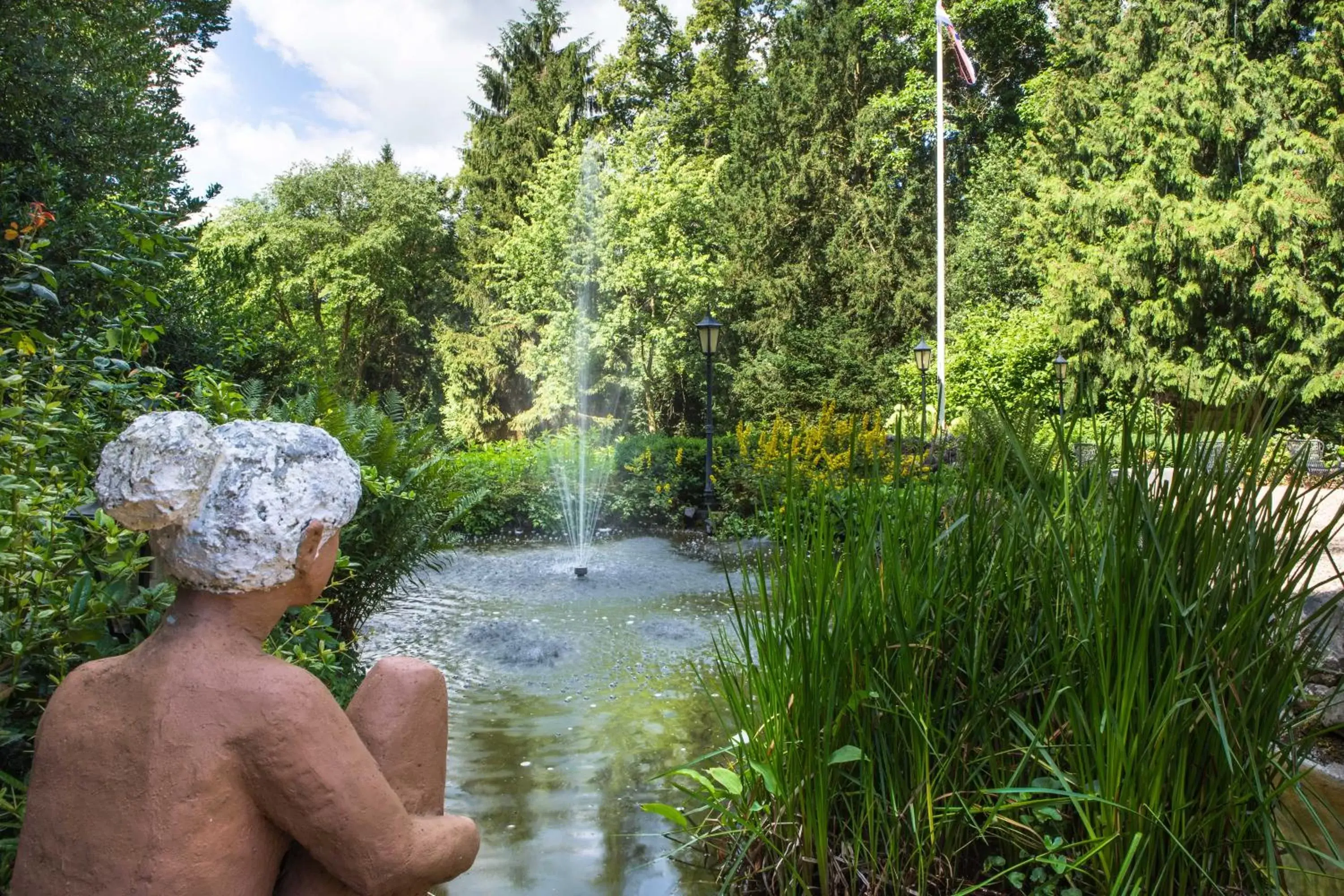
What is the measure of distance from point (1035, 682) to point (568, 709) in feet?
10.1

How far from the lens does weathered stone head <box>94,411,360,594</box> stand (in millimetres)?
1094

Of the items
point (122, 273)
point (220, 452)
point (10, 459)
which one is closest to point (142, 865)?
point (220, 452)

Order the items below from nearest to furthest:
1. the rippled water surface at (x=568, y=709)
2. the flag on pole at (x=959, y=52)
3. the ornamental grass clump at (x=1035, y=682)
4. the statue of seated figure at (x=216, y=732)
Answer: the statue of seated figure at (x=216, y=732) < the ornamental grass clump at (x=1035, y=682) < the rippled water surface at (x=568, y=709) < the flag on pole at (x=959, y=52)

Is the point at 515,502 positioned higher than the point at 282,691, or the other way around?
the point at 282,691

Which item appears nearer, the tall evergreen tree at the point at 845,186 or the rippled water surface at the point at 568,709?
the rippled water surface at the point at 568,709

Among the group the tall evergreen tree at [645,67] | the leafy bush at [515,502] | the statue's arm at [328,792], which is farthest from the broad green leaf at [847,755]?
the tall evergreen tree at [645,67]

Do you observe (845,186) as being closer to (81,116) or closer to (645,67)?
(645,67)

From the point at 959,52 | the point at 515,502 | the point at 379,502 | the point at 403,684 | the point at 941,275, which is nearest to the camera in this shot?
the point at 403,684

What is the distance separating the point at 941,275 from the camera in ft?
63.4

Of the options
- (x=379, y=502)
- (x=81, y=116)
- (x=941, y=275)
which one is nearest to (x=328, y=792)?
(x=379, y=502)

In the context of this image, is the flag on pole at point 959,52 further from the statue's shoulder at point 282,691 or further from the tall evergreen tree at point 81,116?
the statue's shoulder at point 282,691

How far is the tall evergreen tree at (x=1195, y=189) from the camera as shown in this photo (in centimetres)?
1659

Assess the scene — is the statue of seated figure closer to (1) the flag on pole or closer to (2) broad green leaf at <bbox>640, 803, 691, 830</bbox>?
(2) broad green leaf at <bbox>640, 803, 691, 830</bbox>

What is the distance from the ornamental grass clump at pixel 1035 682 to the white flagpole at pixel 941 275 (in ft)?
51.1
